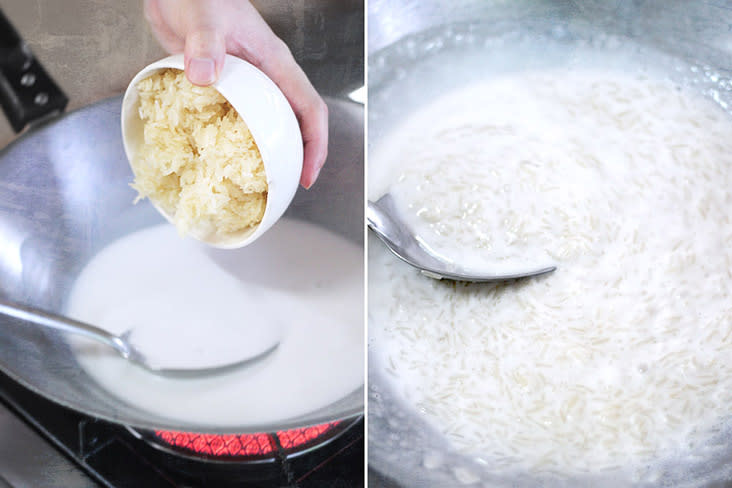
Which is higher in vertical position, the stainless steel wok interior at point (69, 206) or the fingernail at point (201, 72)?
the fingernail at point (201, 72)

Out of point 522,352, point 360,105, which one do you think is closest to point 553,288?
point 522,352

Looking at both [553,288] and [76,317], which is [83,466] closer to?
[76,317]

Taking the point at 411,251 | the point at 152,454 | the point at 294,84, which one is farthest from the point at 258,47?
the point at 152,454

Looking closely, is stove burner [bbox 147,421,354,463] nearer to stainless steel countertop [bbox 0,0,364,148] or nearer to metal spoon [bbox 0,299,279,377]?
metal spoon [bbox 0,299,279,377]

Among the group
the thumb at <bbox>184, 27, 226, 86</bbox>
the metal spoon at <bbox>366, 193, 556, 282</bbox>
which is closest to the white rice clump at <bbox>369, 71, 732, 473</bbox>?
the metal spoon at <bbox>366, 193, 556, 282</bbox>

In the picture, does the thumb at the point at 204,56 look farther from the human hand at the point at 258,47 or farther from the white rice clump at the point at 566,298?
the white rice clump at the point at 566,298

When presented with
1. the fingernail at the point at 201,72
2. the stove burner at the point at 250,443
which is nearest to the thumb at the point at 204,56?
the fingernail at the point at 201,72
